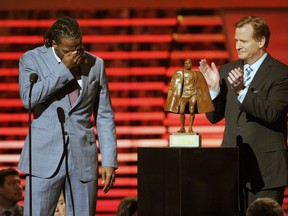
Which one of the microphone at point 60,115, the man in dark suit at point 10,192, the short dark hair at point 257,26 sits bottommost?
the man in dark suit at point 10,192

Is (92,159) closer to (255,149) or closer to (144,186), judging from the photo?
(144,186)

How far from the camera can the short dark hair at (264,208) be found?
398 centimetres

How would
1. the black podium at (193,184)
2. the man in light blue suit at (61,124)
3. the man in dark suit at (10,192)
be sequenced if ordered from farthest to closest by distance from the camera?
1. the man in dark suit at (10,192)
2. the black podium at (193,184)
3. the man in light blue suit at (61,124)

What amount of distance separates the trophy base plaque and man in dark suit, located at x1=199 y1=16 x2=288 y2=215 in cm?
31

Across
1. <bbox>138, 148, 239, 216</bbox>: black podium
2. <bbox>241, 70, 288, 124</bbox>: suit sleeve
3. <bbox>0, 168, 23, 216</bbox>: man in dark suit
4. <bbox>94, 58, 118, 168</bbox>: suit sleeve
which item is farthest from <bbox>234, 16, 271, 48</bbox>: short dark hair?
<bbox>0, 168, 23, 216</bbox>: man in dark suit

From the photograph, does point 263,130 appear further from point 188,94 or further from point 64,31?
point 64,31

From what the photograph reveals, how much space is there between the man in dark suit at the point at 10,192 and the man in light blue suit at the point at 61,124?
7.61 ft

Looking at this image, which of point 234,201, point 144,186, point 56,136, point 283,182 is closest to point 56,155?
point 56,136

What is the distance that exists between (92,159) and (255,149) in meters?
0.99

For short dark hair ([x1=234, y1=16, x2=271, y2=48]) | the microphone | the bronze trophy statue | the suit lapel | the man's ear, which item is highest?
short dark hair ([x1=234, y1=16, x2=271, y2=48])

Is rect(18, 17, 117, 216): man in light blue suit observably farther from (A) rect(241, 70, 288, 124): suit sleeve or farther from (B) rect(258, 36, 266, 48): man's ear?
(B) rect(258, 36, 266, 48): man's ear

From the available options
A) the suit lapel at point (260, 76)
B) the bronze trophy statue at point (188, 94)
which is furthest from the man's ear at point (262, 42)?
the bronze trophy statue at point (188, 94)

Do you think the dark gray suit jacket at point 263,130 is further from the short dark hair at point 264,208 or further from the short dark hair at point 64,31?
the short dark hair at point 64,31

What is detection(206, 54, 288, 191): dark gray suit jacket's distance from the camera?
14.3ft
